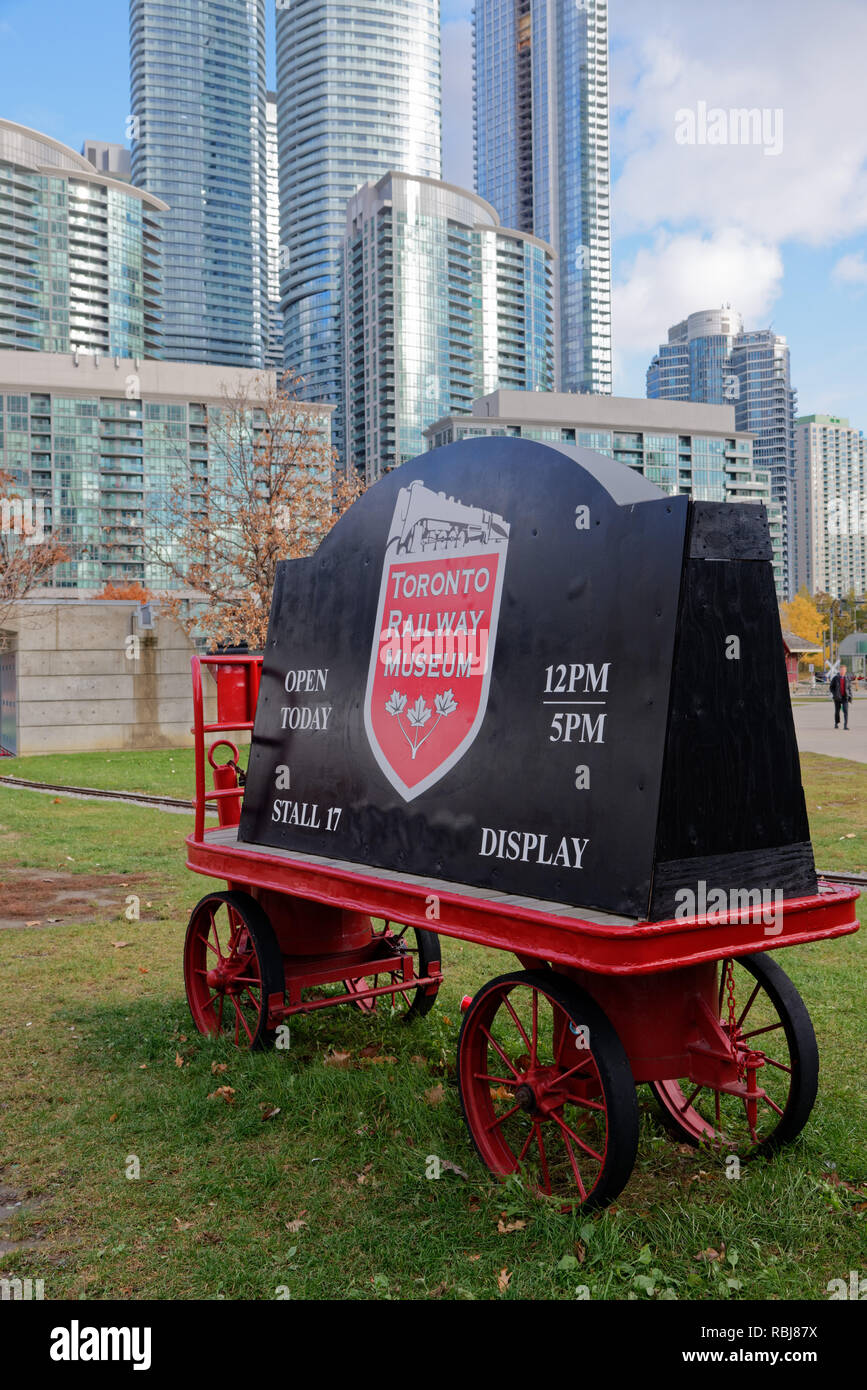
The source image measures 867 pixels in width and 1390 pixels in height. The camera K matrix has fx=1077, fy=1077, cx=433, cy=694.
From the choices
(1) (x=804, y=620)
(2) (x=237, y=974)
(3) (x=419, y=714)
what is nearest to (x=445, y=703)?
(3) (x=419, y=714)

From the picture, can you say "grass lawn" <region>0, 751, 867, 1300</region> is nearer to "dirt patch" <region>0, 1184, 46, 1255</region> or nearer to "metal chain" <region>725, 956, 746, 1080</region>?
"dirt patch" <region>0, 1184, 46, 1255</region>

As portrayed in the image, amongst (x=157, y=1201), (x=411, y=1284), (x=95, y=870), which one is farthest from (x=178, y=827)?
(x=411, y=1284)

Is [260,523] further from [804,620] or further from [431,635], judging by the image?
[804,620]

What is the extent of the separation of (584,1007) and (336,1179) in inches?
54.4

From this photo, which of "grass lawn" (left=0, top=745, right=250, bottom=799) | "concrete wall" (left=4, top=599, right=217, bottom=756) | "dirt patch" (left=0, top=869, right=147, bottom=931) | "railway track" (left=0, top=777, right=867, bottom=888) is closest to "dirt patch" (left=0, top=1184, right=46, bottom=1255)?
"dirt patch" (left=0, top=869, right=147, bottom=931)

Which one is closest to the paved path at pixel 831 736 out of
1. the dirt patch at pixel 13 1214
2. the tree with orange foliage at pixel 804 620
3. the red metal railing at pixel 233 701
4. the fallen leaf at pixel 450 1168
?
the red metal railing at pixel 233 701

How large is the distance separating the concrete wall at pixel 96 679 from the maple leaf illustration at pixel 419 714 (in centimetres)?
1947

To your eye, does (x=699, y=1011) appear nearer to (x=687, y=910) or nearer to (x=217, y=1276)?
(x=687, y=910)

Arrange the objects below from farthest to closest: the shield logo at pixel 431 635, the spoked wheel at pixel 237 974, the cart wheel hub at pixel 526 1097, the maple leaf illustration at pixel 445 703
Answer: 1. the spoked wheel at pixel 237 974
2. the maple leaf illustration at pixel 445 703
3. the shield logo at pixel 431 635
4. the cart wheel hub at pixel 526 1097

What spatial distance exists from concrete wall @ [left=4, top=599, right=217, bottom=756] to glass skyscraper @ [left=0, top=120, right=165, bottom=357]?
143491 mm

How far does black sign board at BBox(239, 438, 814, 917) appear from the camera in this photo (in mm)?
3709

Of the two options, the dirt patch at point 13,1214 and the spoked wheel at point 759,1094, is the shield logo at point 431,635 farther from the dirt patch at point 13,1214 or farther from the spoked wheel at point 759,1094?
the dirt patch at point 13,1214

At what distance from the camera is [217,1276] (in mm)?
3666

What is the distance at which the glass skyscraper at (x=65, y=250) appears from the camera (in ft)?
496
